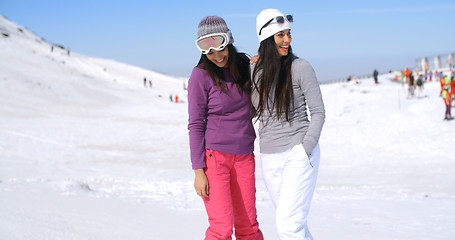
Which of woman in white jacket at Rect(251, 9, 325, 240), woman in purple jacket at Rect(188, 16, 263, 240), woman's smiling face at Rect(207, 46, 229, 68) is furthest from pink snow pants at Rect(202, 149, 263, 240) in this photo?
woman's smiling face at Rect(207, 46, 229, 68)

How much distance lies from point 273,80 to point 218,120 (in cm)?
46

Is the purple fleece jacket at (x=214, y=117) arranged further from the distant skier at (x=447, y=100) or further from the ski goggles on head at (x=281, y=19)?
the distant skier at (x=447, y=100)

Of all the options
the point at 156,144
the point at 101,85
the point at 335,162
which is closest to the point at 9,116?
the point at 156,144

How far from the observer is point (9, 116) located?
20.3m

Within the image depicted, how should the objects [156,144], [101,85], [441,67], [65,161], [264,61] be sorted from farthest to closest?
[101,85]
[441,67]
[156,144]
[65,161]
[264,61]

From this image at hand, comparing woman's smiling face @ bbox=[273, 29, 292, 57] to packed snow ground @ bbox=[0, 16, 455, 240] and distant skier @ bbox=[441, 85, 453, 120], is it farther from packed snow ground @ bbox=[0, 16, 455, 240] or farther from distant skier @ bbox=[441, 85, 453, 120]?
distant skier @ bbox=[441, 85, 453, 120]

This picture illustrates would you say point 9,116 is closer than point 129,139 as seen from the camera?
No

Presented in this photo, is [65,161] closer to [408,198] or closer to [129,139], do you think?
[129,139]

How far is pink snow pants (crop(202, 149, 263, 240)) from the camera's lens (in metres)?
3.06

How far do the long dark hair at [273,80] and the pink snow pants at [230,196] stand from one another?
0.43 m

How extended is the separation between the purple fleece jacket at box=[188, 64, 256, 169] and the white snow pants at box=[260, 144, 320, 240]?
12.5 inches

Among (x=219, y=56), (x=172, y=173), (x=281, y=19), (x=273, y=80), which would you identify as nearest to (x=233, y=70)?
(x=219, y=56)

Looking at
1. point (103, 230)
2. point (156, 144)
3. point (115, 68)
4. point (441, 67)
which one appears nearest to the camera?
point (103, 230)

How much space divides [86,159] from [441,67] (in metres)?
37.4
